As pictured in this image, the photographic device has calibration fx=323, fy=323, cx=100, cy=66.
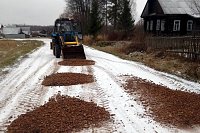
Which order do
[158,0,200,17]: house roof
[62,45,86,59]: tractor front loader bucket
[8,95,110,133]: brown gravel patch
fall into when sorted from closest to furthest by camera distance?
[8,95,110,133]: brown gravel patch
[62,45,86,59]: tractor front loader bucket
[158,0,200,17]: house roof

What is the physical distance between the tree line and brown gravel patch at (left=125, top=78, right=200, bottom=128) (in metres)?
34.8

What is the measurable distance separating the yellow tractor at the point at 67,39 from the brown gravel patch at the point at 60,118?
36.8 feet

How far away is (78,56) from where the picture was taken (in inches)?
770

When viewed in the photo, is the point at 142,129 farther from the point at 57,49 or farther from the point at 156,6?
the point at 156,6

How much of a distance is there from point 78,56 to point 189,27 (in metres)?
23.8

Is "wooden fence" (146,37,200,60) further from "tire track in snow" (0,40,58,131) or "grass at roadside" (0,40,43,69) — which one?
"grass at roadside" (0,40,43,69)

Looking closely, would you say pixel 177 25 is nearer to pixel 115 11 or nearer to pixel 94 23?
pixel 94 23

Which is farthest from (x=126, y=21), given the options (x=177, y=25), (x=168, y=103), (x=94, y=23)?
(x=168, y=103)

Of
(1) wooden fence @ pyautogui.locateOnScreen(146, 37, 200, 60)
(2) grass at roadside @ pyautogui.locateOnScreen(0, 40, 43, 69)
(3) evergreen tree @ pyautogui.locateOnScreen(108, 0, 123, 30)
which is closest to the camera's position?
(1) wooden fence @ pyautogui.locateOnScreen(146, 37, 200, 60)

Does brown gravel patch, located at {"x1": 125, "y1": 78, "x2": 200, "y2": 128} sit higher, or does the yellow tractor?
the yellow tractor

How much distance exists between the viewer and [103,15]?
68.4 metres

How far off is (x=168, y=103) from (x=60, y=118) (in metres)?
3.00

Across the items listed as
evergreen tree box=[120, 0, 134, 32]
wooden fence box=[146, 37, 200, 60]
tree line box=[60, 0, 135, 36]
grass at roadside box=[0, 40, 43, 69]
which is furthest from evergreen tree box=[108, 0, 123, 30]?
wooden fence box=[146, 37, 200, 60]

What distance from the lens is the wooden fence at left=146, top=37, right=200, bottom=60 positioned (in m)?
16.6
